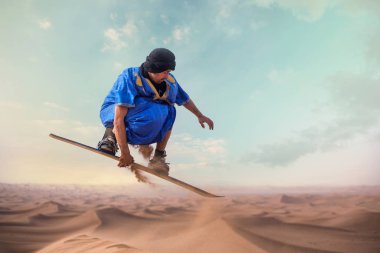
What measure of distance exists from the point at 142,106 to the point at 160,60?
1.56 feet

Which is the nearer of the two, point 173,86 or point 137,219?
point 173,86

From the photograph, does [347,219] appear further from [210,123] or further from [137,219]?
[137,219]

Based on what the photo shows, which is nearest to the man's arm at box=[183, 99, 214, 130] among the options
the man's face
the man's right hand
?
the man's face

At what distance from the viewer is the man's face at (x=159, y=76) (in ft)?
9.23

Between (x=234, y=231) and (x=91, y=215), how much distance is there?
4.61m

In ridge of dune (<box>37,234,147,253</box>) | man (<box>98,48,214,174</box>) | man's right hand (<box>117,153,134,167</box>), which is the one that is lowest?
ridge of dune (<box>37,234,147,253</box>)

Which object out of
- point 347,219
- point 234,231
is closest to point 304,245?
point 234,231

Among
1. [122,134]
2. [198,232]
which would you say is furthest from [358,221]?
[122,134]

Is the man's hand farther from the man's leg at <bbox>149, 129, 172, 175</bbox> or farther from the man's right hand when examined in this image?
the man's right hand

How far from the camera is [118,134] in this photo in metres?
2.75

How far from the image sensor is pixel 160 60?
2.72m

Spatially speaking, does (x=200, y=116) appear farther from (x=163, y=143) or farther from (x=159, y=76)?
(x=159, y=76)

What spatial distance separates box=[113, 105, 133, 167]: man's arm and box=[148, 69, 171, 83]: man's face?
411mm

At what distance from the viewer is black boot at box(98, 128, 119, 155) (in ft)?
9.78
